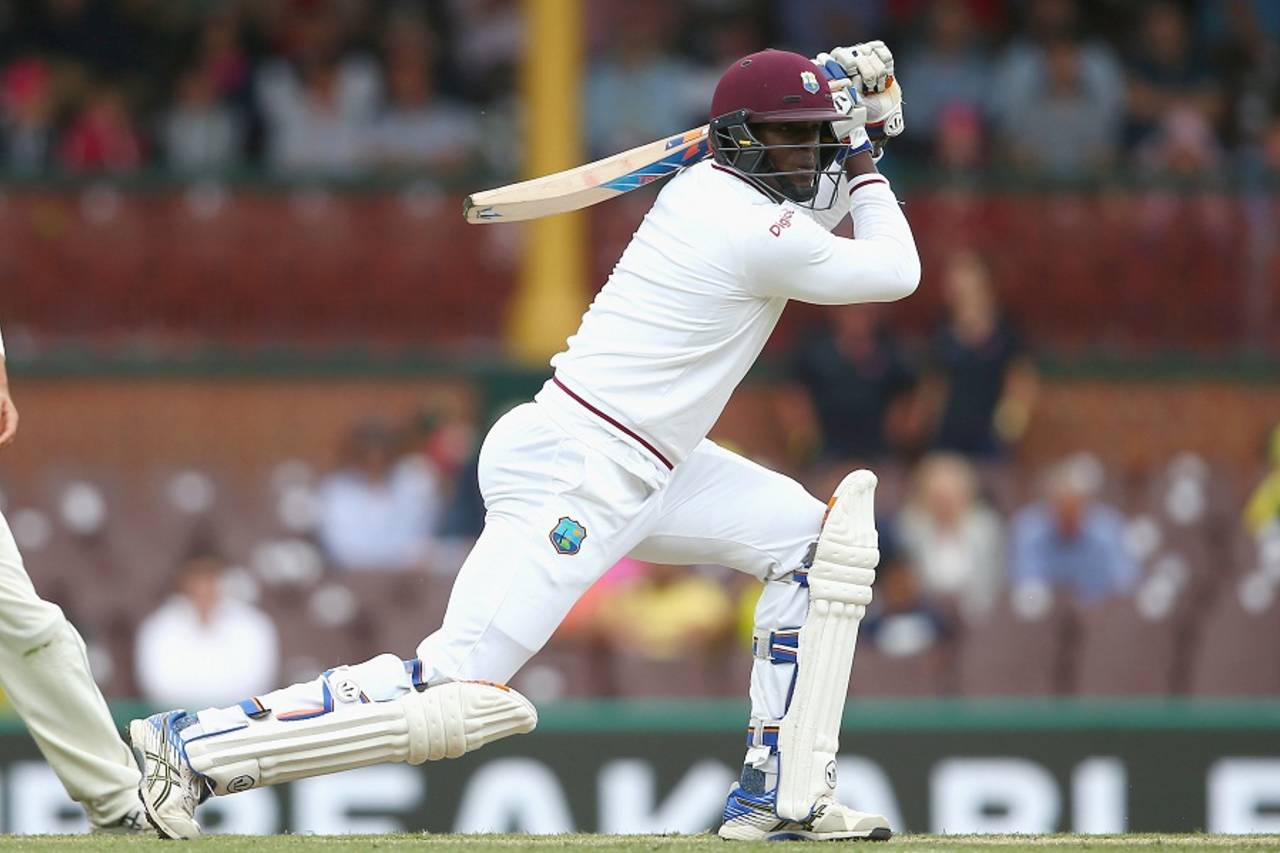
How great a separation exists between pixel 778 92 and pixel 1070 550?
17.5ft

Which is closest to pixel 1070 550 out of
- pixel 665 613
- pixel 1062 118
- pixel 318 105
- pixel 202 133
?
pixel 665 613

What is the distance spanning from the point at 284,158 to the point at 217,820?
505 cm

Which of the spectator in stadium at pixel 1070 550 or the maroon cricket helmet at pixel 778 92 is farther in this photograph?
the spectator in stadium at pixel 1070 550

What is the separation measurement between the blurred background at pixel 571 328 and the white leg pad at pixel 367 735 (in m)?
3.94

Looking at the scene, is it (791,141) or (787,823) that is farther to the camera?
(787,823)

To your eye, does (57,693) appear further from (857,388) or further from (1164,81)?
(1164,81)

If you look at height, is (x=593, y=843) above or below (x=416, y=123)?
below

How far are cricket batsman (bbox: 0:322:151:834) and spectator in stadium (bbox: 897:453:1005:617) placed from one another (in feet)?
16.5

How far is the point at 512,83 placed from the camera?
12.5 metres

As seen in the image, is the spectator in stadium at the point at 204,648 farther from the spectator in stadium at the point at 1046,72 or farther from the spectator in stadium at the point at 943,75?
A: the spectator in stadium at the point at 1046,72

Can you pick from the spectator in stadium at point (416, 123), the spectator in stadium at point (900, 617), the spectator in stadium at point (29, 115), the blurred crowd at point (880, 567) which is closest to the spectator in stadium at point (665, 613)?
the blurred crowd at point (880, 567)

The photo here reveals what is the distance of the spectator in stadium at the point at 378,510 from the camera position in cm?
1035

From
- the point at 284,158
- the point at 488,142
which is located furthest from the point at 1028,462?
the point at 284,158

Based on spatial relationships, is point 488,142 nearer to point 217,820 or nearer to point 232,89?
point 232,89
